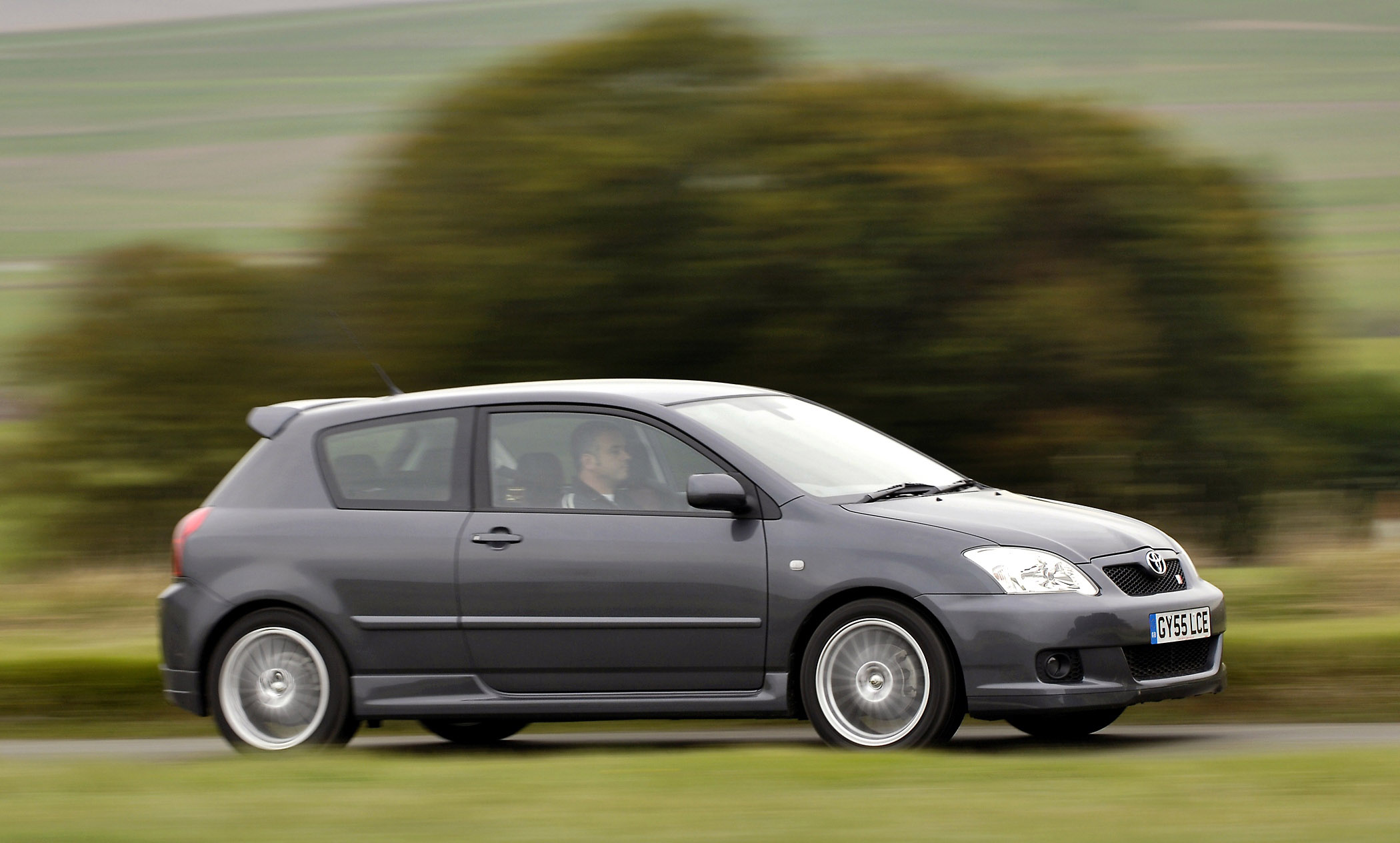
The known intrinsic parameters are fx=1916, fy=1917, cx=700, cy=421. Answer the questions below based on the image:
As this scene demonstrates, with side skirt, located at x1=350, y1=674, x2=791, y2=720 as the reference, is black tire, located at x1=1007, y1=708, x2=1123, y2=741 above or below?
below

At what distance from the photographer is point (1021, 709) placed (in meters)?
7.33

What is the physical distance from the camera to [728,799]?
19.4ft

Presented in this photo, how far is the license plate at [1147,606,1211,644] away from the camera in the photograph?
7500mm

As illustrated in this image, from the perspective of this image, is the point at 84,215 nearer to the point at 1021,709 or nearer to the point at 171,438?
the point at 171,438

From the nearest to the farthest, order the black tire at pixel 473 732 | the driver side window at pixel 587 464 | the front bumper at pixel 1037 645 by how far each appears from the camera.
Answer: the front bumper at pixel 1037 645 < the driver side window at pixel 587 464 < the black tire at pixel 473 732

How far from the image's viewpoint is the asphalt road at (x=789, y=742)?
7832 millimetres

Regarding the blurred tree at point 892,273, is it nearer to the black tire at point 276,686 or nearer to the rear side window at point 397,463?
the rear side window at point 397,463

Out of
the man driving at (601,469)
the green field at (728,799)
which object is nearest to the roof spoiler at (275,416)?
the man driving at (601,469)

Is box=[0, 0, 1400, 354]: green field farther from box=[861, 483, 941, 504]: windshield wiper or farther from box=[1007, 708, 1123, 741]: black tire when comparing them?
box=[861, 483, 941, 504]: windshield wiper

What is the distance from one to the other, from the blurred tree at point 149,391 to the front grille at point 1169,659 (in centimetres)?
856

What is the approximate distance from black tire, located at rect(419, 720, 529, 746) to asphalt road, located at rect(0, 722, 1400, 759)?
0.05 metres

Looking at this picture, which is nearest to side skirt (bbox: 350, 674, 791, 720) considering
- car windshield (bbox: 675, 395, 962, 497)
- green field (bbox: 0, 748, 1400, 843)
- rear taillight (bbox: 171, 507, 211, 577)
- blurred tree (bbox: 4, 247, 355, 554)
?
green field (bbox: 0, 748, 1400, 843)

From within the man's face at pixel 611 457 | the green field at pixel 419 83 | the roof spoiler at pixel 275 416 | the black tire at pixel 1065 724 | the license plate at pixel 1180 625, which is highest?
the green field at pixel 419 83

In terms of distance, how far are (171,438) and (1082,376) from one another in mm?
6959
